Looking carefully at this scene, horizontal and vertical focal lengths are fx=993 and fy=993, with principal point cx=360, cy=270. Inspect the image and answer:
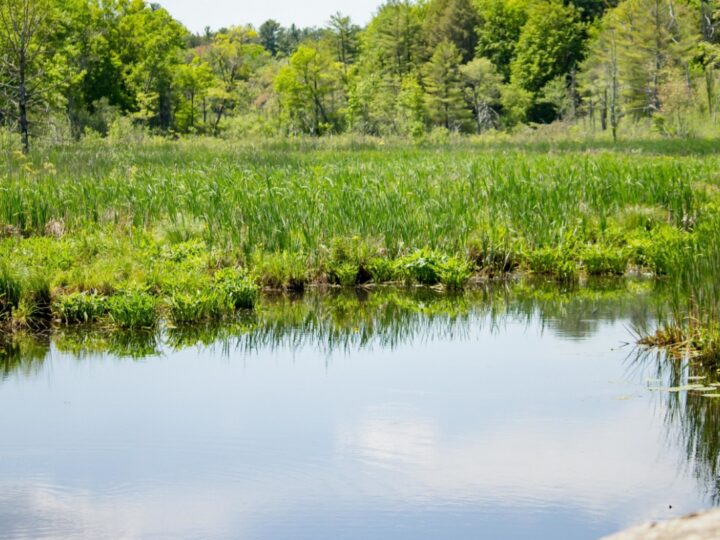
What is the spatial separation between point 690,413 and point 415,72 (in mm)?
77926

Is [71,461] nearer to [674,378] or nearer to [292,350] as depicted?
[292,350]

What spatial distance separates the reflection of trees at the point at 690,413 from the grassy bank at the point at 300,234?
4.34 feet

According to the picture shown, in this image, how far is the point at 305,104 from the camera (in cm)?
6800

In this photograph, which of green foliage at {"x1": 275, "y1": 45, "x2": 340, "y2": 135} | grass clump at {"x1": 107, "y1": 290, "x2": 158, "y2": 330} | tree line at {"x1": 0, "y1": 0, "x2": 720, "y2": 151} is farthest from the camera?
green foliage at {"x1": 275, "y1": 45, "x2": 340, "y2": 135}

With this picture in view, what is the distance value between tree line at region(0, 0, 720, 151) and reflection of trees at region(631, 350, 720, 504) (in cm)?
3533

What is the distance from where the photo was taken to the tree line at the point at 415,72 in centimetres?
5834

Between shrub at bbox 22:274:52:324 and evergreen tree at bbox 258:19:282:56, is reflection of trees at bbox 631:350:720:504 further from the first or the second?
evergreen tree at bbox 258:19:282:56

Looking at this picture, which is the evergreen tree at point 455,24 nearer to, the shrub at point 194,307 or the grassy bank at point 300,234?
the grassy bank at point 300,234

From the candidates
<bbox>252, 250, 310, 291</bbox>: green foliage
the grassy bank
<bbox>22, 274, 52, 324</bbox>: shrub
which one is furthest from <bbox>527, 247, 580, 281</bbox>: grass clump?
<bbox>22, 274, 52, 324</bbox>: shrub

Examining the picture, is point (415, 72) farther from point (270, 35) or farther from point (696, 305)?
point (270, 35)

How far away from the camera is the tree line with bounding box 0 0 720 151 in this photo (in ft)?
191

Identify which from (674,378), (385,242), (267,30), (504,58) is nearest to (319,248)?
(385,242)

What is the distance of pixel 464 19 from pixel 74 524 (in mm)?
91067

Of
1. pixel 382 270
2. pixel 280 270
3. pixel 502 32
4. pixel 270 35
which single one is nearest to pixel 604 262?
pixel 382 270
